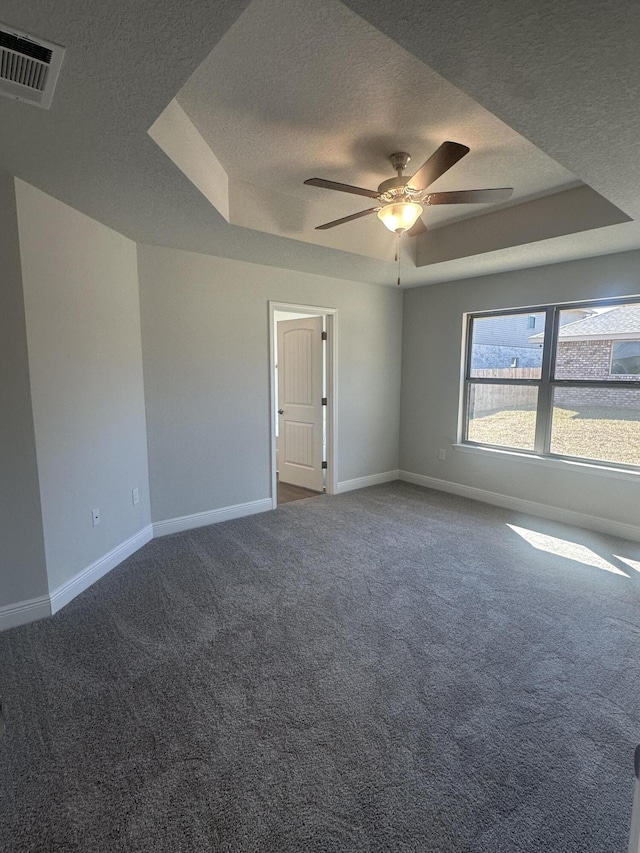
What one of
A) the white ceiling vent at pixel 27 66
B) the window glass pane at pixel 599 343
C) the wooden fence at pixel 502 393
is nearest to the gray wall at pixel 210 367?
the wooden fence at pixel 502 393

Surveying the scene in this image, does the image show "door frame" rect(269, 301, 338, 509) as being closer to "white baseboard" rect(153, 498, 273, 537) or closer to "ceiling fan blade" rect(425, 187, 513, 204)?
"white baseboard" rect(153, 498, 273, 537)

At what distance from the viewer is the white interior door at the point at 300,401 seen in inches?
188

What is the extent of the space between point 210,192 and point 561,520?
409cm

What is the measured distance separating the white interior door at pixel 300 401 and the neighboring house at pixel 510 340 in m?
1.82

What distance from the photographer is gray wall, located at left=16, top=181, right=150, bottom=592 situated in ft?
7.64

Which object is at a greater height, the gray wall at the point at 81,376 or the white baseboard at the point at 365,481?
the gray wall at the point at 81,376

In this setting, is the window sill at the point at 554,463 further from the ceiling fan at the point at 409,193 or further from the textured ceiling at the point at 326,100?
the ceiling fan at the point at 409,193

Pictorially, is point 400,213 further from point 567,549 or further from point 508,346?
point 567,549

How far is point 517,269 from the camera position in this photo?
4.04 m

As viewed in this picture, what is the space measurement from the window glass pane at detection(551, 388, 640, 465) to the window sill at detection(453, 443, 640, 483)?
0.33 feet

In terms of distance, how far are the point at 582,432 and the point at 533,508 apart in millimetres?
889

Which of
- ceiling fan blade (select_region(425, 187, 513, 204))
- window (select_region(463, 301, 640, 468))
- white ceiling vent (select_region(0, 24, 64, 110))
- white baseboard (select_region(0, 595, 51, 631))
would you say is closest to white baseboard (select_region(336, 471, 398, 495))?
window (select_region(463, 301, 640, 468))

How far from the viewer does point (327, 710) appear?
1.76m

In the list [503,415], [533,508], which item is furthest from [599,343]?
[533,508]
